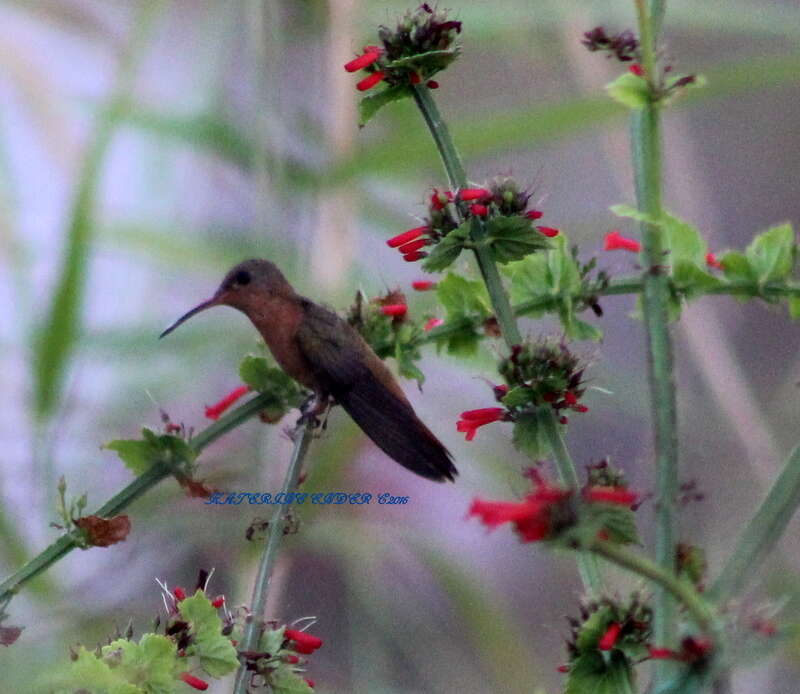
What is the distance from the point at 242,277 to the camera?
787 mm

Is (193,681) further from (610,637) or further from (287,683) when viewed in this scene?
(610,637)

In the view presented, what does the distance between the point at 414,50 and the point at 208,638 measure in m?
0.26

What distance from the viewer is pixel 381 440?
0.58 meters

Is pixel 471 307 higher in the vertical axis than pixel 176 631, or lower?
higher

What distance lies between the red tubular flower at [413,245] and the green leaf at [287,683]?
190 millimetres

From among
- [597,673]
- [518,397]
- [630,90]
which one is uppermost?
[630,90]

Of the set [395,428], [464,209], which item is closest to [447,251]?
[464,209]

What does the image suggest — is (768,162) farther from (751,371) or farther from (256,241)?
(256,241)

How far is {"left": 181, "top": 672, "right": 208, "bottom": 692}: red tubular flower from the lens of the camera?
0.43 metres

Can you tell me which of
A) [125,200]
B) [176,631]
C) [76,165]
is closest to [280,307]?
[176,631]

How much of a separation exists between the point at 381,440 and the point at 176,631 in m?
0.16

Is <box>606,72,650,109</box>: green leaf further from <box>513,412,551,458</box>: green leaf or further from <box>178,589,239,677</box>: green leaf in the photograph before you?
<box>178,589,239,677</box>: green leaf

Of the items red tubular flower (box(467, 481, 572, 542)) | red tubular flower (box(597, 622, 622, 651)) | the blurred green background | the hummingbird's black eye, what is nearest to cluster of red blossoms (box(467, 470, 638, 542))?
red tubular flower (box(467, 481, 572, 542))

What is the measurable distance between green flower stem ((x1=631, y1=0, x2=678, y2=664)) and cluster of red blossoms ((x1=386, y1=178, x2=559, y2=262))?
5 centimetres
